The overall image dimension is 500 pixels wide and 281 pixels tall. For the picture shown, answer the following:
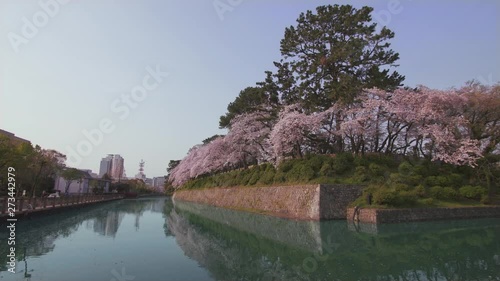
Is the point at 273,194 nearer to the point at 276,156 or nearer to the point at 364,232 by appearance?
the point at 276,156

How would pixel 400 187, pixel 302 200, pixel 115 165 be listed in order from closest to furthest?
pixel 400 187, pixel 302 200, pixel 115 165

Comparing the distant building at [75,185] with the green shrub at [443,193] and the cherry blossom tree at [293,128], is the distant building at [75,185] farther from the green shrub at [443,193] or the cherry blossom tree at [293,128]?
the green shrub at [443,193]

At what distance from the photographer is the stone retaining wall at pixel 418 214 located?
17.4 meters

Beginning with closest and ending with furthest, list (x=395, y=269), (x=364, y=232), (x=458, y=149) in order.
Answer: (x=395, y=269)
(x=364, y=232)
(x=458, y=149)

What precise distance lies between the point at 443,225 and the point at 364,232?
16.0ft

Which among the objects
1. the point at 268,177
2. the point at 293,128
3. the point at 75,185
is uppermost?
the point at 293,128

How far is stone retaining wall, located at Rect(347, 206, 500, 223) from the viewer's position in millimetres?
17359

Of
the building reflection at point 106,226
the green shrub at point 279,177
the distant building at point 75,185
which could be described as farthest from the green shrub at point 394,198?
the distant building at point 75,185

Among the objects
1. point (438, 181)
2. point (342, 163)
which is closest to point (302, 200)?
point (342, 163)

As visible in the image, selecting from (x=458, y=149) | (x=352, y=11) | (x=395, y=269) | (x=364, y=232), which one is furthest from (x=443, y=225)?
(x=352, y=11)

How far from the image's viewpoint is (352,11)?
86.6 ft

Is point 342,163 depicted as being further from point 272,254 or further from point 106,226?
point 106,226

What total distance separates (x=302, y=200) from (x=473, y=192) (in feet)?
35.3

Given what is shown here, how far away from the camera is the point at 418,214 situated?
18.1m
